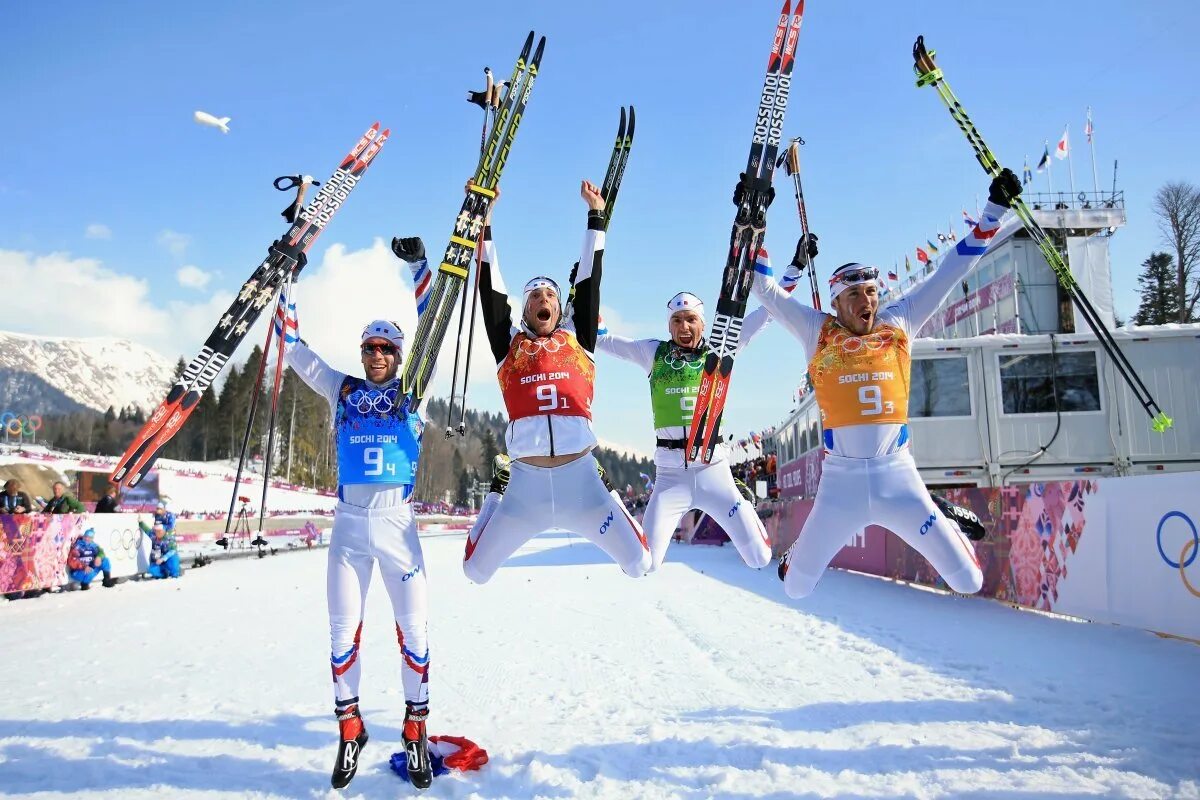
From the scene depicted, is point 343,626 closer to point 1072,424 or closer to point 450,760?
point 450,760

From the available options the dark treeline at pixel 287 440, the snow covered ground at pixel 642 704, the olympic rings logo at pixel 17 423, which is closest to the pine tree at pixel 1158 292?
the dark treeline at pixel 287 440

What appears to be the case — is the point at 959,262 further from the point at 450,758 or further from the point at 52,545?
the point at 52,545

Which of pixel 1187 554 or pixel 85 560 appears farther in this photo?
pixel 85 560

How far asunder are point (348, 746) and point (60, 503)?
47.8 feet

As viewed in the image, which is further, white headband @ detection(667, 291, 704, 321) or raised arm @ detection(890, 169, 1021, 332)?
white headband @ detection(667, 291, 704, 321)

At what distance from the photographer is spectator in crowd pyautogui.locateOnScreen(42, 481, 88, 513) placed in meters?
15.9

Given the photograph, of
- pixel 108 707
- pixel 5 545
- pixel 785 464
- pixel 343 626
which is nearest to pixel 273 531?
pixel 5 545

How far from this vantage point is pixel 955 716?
639cm

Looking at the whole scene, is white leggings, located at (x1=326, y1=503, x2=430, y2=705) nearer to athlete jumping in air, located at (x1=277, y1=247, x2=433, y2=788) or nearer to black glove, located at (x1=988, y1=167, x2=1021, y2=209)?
athlete jumping in air, located at (x1=277, y1=247, x2=433, y2=788)

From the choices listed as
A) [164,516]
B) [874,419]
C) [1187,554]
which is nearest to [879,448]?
[874,419]

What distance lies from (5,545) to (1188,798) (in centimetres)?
1775

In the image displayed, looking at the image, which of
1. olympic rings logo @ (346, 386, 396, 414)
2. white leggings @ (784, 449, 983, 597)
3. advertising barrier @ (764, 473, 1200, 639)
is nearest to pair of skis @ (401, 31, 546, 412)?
olympic rings logo @ (346, 386, 396, 414)

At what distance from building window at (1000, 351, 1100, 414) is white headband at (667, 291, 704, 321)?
11.3 meters

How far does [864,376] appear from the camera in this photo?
5387mm
